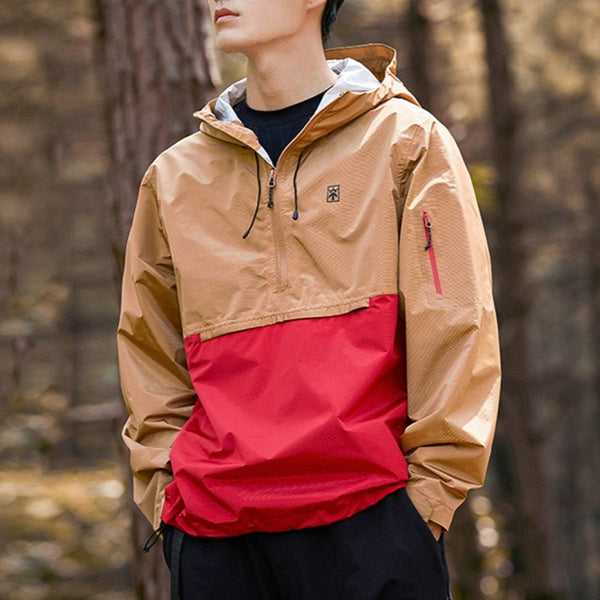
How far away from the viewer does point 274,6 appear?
321 cm

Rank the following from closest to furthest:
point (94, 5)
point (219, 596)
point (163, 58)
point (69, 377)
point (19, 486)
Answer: point (219, 596) < point (163, 58) < point (94, 5) < point (19, 486) < point (69, 377)

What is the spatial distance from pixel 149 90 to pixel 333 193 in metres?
1.72

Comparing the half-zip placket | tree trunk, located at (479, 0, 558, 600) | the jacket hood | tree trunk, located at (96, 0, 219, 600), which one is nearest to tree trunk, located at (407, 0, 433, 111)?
tree trunk, located at (479, 0, 558, 600)

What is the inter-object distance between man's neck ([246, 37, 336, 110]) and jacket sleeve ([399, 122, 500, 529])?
42cm

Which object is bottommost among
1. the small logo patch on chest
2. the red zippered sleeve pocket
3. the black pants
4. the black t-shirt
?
the black pants

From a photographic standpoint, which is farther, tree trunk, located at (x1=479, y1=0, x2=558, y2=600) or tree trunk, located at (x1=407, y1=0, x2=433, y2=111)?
tree trunk, located at (x1=479, y1=0, x2=558, y2=600)

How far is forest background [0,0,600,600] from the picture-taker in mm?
7297

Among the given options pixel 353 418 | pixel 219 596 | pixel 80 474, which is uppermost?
pixel 353 418

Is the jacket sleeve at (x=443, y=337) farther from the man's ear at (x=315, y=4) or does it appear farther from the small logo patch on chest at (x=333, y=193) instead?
the man's ear at (x=315, y=4)

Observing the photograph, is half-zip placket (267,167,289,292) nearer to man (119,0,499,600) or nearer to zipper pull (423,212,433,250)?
man (119,0,499,600)

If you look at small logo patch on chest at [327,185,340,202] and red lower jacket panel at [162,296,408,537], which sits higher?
small logo patch on chest at [327,185,340,202]

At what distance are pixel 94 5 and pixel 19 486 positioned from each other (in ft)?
15.3

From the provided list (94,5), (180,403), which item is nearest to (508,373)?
(94,5)

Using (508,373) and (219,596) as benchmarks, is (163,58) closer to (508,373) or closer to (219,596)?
(219,596)
